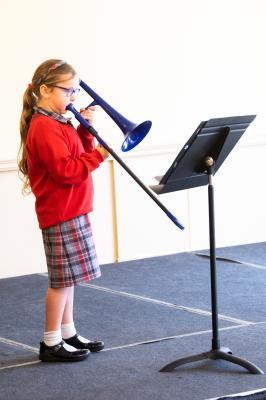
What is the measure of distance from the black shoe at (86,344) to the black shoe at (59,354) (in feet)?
0.32

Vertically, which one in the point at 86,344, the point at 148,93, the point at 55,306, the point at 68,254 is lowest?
the point at 86,344

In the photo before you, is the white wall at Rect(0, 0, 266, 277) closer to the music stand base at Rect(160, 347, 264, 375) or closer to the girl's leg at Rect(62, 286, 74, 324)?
the girl's leg at Rect(62, 286, 74, 324)

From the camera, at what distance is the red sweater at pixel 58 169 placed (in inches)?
142

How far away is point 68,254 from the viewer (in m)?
3.74

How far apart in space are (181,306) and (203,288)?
1.34 feet

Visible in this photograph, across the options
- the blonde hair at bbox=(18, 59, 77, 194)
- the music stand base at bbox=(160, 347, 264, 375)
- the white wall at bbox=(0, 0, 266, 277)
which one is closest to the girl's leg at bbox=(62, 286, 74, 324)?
the music stand base at bbox=(160, 347, 264, 375)

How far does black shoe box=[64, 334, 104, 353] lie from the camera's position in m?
3.93

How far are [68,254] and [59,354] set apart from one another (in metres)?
0.45

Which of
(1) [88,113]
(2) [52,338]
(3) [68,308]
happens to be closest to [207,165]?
(1) [88,113]

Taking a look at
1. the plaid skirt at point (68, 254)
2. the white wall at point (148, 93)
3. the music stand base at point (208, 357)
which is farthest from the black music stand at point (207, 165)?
the white wall at point (148, 93)

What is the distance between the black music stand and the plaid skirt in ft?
1.53

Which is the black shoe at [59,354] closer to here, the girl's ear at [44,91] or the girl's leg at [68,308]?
the girl's leg at [68,308]

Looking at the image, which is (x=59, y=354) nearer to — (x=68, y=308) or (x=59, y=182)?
(x=68, y=308)

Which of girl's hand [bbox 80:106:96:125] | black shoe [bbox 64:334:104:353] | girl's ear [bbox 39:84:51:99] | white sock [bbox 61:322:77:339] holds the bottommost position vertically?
black shoe [bbox 64:334:104:353]
